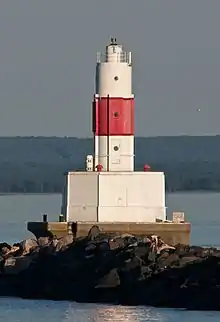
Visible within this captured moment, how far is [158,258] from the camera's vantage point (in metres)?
22.5

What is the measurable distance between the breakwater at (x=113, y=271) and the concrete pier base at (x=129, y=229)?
0.25 metres

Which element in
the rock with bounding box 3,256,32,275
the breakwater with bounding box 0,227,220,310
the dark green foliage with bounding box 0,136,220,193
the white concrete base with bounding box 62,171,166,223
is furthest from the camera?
the dark green foliage with bounding box 0,136,220,193

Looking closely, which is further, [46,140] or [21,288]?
[46,140]

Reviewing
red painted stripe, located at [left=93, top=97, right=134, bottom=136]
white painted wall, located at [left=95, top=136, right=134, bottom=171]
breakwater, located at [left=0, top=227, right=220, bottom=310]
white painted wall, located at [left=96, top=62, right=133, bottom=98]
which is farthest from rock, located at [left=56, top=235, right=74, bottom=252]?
white painted wall, located at [left=96, top=62, right=133, bottom=98]

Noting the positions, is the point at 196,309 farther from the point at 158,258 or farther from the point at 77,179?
the point at 77,179

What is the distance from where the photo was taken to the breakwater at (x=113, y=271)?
2141 centimetres

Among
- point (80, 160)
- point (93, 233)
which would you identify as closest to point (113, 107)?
point (93, 233)

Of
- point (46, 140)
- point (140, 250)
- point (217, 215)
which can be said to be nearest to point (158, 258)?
point (140, 250)

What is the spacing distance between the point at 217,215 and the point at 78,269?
48.3 feet

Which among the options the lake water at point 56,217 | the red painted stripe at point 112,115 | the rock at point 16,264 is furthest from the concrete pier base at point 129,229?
the lake water at point 56,217

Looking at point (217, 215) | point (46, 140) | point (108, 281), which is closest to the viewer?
point (108, 281)

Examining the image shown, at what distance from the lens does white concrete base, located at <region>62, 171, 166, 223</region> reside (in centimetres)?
2486

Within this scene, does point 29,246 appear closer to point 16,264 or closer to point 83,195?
point 16,264

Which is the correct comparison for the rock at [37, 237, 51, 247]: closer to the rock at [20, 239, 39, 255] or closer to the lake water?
the rock at [20, 239, 39, 255]
